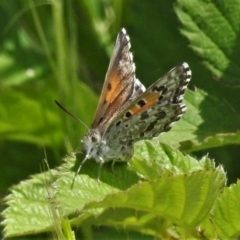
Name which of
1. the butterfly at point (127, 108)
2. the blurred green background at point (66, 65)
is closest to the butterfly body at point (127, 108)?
→ the butterfly at point (127, 108)

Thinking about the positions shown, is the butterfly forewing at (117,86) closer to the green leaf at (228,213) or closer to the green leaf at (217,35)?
the green leaf at (217,35)

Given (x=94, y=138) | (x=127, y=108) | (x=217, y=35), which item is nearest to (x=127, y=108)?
(x=127, y=108)

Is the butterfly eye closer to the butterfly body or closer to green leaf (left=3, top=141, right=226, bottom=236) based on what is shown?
the butterfly body

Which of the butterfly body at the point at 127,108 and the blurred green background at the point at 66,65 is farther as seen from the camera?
the blurred green background at the point at 66,65

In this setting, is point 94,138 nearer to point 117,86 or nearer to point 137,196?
point 117,86

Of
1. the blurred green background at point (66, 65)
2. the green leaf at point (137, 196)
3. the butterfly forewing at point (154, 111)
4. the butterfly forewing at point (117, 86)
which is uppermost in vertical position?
the blurred green background at point (66, 65)

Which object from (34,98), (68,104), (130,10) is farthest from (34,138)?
(130,10)
